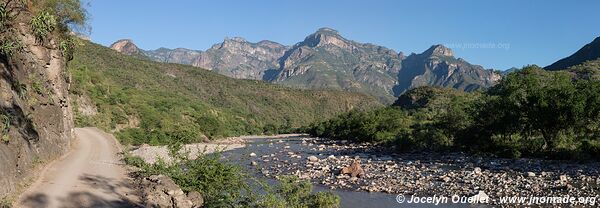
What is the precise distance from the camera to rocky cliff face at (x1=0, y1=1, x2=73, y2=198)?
14984 millimetres

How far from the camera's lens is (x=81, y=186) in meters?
16.0

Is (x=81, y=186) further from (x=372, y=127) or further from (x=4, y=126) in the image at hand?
(x=372, y=127)

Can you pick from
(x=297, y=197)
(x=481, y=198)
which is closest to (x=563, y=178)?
(x=481, y=198)

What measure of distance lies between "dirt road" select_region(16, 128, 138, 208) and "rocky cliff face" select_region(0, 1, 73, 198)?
0.66 meters

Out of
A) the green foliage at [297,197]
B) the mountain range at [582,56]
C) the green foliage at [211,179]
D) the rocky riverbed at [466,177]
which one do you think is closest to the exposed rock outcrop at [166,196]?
the green foliage at [211,179]

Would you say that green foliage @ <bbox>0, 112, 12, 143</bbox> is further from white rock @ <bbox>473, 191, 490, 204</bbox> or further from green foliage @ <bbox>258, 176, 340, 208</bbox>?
white rock @ <bbox>473, 191, 490, 204</bbox>

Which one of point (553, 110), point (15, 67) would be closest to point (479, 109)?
point (553, 110)

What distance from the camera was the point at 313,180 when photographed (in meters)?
30.9

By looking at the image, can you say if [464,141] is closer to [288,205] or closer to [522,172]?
[522,172]

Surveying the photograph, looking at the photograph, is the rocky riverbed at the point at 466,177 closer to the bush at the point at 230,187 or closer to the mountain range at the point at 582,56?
the bush at the point at 230,187

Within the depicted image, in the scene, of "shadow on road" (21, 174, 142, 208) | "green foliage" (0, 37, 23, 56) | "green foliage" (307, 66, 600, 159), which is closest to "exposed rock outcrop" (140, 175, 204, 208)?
"shadow on road" (21, 174, 142, 208)

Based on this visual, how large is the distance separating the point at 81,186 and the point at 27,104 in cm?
677

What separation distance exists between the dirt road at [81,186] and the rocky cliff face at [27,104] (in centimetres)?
66

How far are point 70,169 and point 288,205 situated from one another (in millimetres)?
12046
